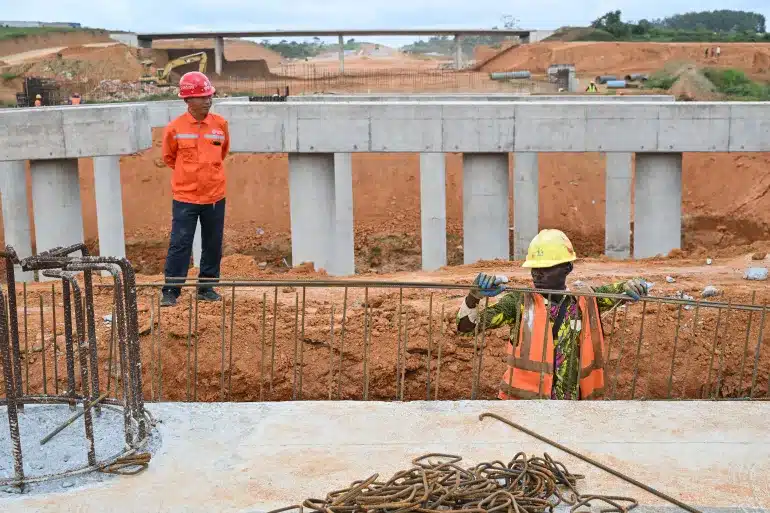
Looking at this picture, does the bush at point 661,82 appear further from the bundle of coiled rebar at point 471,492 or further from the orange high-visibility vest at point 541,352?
the bundle of coiled rebar at point 471,492

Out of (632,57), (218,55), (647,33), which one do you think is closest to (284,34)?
(218,55)

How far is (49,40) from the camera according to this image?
50.3 m

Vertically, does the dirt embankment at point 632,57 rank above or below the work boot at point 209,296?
above

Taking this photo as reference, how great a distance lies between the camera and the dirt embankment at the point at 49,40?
158 feet

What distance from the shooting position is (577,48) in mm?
40969

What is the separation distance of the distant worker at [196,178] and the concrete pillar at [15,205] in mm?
6826

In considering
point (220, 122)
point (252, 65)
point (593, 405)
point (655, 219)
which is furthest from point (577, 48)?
point (593, 405)

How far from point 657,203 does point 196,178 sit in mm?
7510

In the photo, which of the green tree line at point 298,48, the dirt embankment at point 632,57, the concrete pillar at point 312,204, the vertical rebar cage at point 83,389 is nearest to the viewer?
the vertical rebar cage at point 83,389

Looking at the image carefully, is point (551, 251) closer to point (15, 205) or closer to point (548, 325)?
point (548, 325)

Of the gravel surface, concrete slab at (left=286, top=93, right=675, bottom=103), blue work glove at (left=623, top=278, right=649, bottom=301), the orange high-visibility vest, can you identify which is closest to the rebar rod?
the orange high-visibility vest

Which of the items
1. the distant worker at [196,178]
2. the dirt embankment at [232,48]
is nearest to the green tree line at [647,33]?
the dirt embankment at [232,48]

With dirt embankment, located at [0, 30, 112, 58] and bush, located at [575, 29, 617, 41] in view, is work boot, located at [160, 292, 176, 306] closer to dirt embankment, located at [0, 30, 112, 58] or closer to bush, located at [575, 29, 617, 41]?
dirt embankment, located at [0, 30, 112, 58]

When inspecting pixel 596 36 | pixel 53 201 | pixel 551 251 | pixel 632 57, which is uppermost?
pixel 596 36
